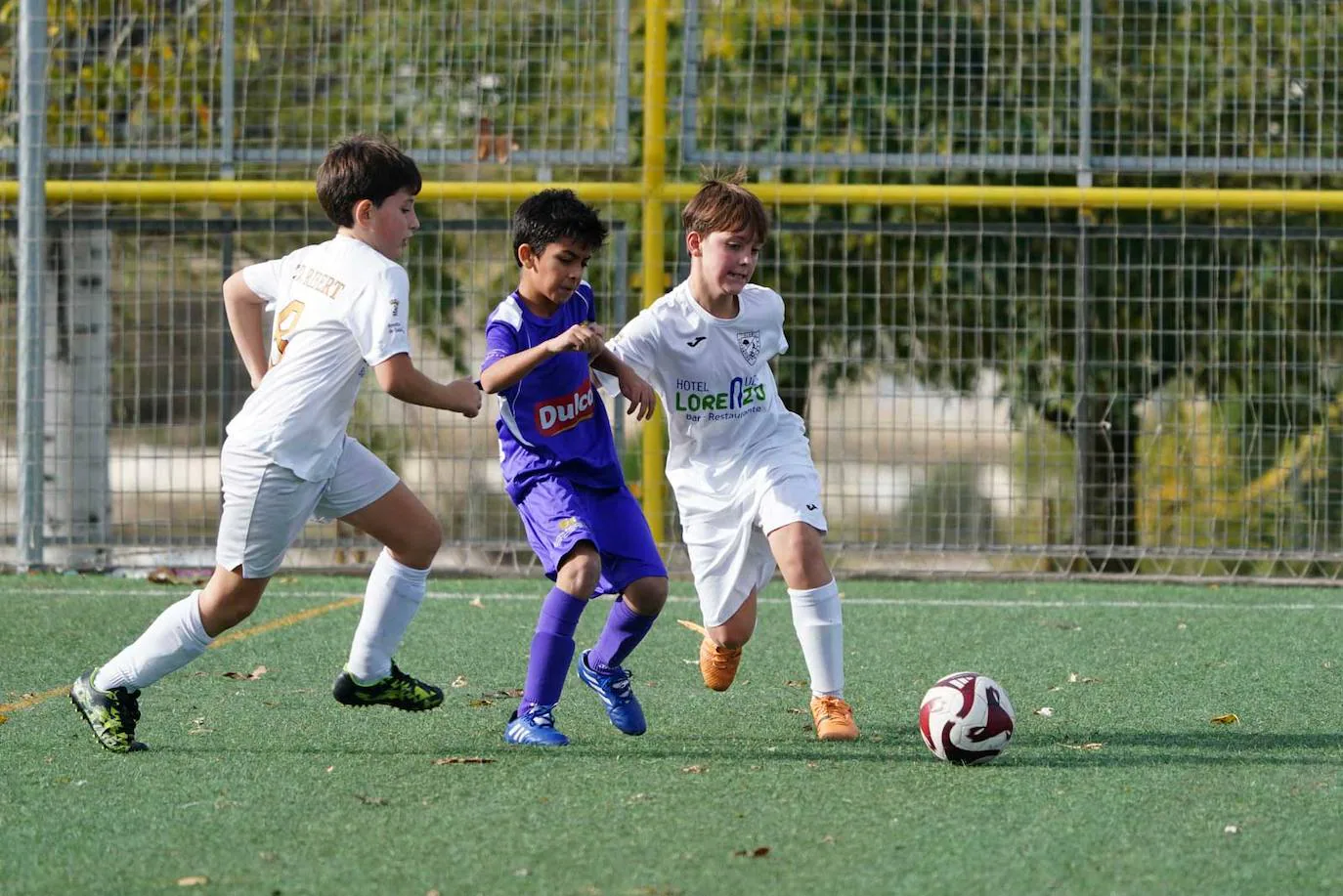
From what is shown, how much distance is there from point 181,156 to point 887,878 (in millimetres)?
6265

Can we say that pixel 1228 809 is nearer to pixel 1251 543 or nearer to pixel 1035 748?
pixel 1035 748

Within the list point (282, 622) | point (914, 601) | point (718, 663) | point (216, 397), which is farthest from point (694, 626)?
point (216, 397)

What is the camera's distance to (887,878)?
10.5ft

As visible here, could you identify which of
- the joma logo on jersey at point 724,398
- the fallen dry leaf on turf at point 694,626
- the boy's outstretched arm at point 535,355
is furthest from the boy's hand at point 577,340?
the fallen dry leaf on turf at point 694,626

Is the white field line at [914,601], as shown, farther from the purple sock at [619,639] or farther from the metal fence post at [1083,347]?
the purple sock at [619,639]

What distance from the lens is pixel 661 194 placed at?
8.11 m

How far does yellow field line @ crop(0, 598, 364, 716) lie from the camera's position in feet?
16.5

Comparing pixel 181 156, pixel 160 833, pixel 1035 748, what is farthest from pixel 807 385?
pixel 160 833

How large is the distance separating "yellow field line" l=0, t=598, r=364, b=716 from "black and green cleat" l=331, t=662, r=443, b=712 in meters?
1.11

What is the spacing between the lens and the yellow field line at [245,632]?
5027mm

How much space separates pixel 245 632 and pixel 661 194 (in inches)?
118

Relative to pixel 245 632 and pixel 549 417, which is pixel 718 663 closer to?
pixel 549 417

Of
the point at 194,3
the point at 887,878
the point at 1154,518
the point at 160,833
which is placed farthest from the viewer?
the point at 194,3

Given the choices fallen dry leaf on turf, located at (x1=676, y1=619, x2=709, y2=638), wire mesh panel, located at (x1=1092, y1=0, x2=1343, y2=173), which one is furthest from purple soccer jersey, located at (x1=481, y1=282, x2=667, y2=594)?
wire mesh panel, located at (x1=1092, y1=0, x2=1343, y2=173)
